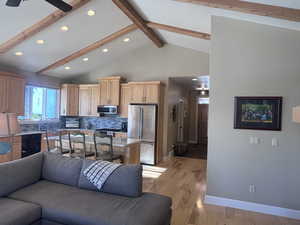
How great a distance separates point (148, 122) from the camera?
232 inches

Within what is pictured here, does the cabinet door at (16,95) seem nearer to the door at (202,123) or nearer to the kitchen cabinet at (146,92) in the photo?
the kitchen cabinet at (146,92)

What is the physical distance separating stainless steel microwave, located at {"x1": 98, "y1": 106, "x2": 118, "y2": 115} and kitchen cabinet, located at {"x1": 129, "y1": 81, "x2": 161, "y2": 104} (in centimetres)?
71

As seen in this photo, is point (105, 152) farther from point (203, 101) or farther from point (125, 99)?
point (203, 101)

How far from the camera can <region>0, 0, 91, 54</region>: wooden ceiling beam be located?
389 cm

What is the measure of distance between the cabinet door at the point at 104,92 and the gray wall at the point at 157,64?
61cm

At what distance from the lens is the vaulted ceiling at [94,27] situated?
3.56 m

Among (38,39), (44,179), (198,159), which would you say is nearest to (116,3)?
(38,39)

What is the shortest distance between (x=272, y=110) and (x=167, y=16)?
110 inches

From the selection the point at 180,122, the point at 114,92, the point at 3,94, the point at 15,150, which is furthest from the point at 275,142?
the point at 3,94

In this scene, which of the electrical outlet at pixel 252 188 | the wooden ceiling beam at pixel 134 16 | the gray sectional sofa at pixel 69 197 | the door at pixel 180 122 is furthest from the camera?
the door at pixel 180 122

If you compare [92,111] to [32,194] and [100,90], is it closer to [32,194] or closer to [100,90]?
[100,90]

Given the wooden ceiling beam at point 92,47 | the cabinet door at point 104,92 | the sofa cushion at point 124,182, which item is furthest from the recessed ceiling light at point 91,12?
the sofa cushion at point 124,182

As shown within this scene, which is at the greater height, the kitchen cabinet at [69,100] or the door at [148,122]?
the kitchen cabinet at [69,100]

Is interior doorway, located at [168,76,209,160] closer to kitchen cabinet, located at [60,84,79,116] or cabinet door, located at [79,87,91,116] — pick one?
cabinet door, located at [79,87,91,116]
